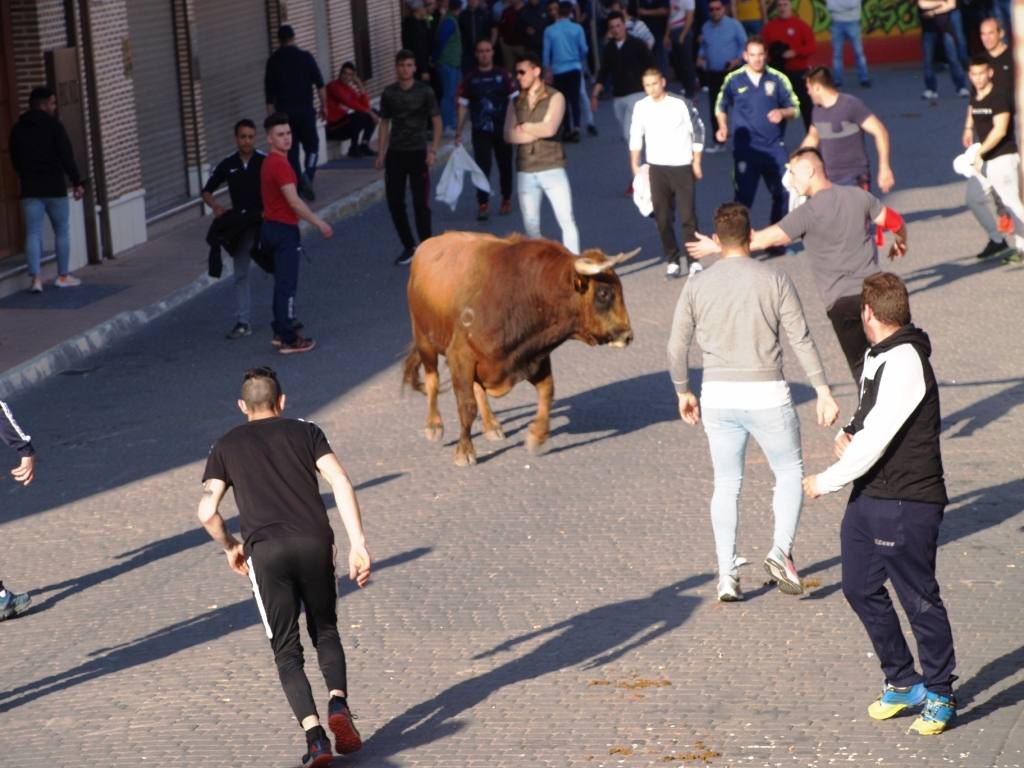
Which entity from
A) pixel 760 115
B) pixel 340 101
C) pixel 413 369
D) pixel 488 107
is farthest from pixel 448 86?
pixel 413 369

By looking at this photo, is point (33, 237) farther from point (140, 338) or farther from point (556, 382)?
point (556, 382)

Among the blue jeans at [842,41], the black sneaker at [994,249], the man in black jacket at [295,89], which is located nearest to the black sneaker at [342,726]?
the black sneaker at [994,249]

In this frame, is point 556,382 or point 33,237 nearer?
point 556,382

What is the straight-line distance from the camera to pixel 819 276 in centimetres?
1168

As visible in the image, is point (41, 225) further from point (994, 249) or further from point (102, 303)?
point (994, 249)

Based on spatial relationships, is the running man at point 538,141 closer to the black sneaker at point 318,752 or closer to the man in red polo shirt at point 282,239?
the man in red polo shirt at point 282,239

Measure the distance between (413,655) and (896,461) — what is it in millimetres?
2575

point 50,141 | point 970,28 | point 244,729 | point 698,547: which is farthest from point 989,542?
point 970,28

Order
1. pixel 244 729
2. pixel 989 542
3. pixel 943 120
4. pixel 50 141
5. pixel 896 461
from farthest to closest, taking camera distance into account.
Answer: pixel 943 120 < pixel 50 141 < pixel 989 542 < pixel 244 729 < pixel 896 461

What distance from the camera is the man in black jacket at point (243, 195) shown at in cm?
1588

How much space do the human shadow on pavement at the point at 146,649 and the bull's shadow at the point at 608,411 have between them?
132 inches

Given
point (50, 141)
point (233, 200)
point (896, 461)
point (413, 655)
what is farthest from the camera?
point (50, 141)

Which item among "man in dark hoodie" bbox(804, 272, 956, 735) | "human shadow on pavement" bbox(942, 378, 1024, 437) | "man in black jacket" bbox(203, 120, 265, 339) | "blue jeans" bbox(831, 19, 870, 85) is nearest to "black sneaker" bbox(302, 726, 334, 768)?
"man in dark hoodie" bbox(804, 272, 956, 735)

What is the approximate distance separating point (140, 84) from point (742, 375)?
593 inches
